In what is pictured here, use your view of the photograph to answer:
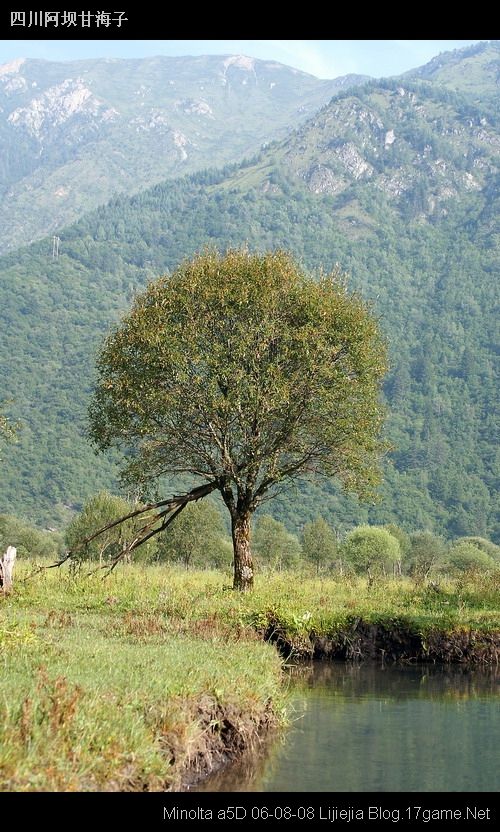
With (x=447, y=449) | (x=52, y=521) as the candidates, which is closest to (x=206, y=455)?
(x=52, y=521)

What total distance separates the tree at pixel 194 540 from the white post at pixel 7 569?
182 feet

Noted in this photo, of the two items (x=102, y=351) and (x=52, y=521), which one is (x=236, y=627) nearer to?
(x=102, y=351)

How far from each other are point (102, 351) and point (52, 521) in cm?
12515

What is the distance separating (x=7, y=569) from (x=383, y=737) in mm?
13627

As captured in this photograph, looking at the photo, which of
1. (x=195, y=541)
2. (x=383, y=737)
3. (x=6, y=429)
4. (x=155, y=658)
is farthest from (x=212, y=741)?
(x=195, y=541)

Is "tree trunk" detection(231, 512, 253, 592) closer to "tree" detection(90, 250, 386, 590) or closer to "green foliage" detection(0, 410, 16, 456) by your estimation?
"tree" detection(90, 250, 386, 590)

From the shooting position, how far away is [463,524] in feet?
546

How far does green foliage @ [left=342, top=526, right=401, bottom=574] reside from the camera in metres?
84.8

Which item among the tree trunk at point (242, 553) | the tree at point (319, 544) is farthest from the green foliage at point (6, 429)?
the tree at point (319, 544)

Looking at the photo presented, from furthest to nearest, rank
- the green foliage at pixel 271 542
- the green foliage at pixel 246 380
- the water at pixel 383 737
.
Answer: the green foliage at pixel 271 542, the green foliage at pixel 246 380, the water at pixel 383 737

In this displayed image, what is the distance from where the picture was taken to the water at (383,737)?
14.5m

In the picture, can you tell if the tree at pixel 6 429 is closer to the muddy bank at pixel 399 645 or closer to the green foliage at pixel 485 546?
the muddy bank at pixel 399 645

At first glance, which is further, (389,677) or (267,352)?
(267,352)

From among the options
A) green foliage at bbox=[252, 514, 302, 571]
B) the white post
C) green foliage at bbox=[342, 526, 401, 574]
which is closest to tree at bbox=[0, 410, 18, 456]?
the white post
